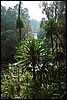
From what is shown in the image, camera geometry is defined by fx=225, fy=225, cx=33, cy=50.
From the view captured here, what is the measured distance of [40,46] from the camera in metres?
10.6

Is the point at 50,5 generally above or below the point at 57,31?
above

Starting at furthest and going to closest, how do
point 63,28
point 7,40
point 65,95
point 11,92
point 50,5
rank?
point 7,40 → point 50,5 → point 63,28 → point 11,92 → point 65,95

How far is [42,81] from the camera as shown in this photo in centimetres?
1058

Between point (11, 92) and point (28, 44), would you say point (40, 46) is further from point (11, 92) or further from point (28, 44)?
point (11, 92)

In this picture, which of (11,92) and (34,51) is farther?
(11,92)

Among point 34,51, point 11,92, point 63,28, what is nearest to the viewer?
point 34,51

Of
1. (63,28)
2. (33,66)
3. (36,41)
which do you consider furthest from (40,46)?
→ (63,28)

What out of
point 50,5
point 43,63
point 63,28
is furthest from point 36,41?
point 50,5

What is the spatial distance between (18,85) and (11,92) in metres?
0.81

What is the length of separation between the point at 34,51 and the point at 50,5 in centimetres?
1311

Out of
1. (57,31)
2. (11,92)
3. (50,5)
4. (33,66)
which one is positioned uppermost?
(50,5)

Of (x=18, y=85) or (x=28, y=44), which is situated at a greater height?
(x=28, y=44)

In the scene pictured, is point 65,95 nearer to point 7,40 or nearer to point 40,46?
point 40,46

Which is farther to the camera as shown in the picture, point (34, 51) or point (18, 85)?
point (18, 85)
